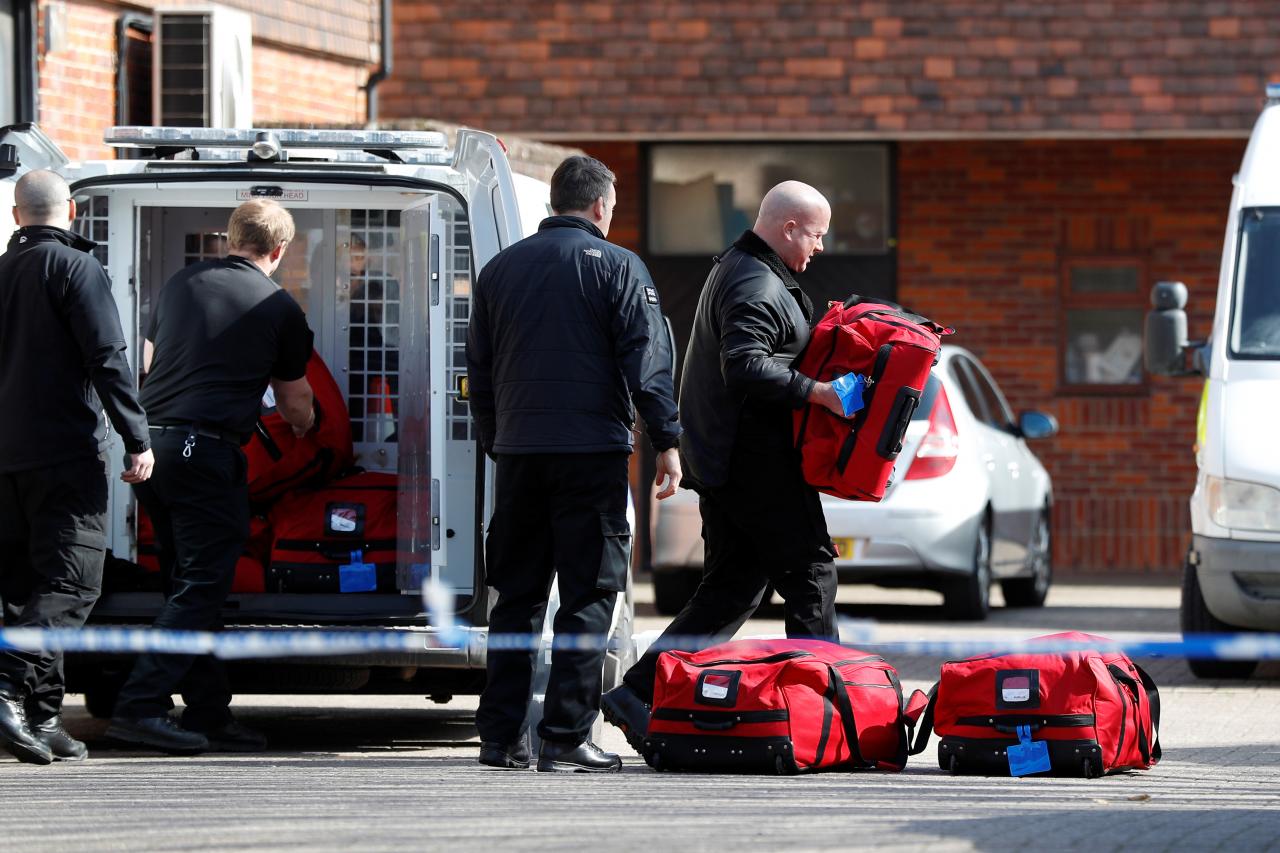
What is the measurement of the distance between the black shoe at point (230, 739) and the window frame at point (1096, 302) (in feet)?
34.5

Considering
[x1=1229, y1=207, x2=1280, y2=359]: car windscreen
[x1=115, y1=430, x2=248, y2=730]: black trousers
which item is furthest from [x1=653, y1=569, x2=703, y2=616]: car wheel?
[x1=115, y1=430, x2=248, y2=730]: black trousers

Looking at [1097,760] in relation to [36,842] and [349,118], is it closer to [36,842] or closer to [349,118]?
[36,842]

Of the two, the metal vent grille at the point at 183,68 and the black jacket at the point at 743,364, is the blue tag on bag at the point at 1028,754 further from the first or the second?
the metal vent grille at the point at 183,68

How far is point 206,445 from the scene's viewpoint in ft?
25.3

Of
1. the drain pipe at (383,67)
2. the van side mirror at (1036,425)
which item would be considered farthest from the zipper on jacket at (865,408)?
the drain pipe at (383,67)

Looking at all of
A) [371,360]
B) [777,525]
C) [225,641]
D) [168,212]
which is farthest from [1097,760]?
[168,212]

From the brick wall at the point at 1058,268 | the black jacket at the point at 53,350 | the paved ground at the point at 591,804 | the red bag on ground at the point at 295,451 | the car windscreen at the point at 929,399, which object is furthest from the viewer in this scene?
the brick wall at the point at 1058,268

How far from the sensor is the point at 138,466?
7277 millimetres

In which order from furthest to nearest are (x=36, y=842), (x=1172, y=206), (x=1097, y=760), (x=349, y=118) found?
1. (x=1172, y=206)
2. (x=349, y=118)
3. (x=1097, y=760)
4. (x=36, y=842)

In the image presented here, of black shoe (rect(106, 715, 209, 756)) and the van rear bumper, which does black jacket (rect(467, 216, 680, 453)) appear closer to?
black shoe (rect(106, 715, 209, 756))

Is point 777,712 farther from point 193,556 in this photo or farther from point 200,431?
point 200,431

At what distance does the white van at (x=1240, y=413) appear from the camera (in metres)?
9.91

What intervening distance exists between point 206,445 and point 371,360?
1524mm

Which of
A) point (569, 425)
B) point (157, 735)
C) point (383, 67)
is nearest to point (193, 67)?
point (383, 67)
